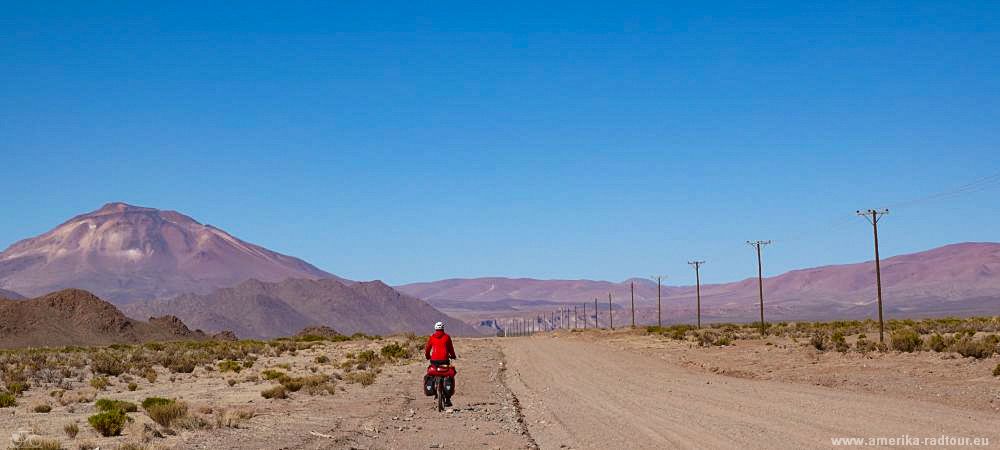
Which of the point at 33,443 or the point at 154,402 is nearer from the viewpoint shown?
the point at 33,443

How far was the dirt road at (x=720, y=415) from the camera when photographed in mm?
15852

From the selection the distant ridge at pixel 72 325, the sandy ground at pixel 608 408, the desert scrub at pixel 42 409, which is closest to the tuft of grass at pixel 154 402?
the sandy ground at pixel 608 408

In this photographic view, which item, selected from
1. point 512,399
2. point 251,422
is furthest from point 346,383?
point 251,422

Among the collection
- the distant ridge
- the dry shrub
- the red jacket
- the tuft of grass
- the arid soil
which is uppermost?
the distant ridge

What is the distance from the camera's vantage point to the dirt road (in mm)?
15852

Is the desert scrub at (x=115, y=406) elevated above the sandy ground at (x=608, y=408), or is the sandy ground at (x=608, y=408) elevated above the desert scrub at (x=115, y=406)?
the desert scrub at (x=115, y=406)

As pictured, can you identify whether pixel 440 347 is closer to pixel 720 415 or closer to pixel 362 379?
pixel 720 415

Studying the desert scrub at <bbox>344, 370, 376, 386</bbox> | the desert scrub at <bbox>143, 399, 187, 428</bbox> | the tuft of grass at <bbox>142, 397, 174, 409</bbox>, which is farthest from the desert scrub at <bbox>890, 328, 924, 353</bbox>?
the desert scrub at <bbox>143, 399, 187, 428</bbox>

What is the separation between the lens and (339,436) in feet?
56.0

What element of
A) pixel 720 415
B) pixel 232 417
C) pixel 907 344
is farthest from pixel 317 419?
pixel 907 344

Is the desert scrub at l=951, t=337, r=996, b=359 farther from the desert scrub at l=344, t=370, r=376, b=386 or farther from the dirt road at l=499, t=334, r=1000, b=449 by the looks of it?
the desert scrub at l=344, t=370, r=376, b=386

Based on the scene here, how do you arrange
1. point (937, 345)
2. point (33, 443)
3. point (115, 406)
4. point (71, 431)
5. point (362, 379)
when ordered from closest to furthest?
1. point (33, 443)
2. point (71, 431)
3. point (115, 406)
4. point (362, 379)
5. point (937, 345)

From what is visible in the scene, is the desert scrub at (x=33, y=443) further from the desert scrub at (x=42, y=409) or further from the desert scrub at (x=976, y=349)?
the desert scrub at (x=976, y=349)

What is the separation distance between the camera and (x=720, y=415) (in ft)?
63.7
